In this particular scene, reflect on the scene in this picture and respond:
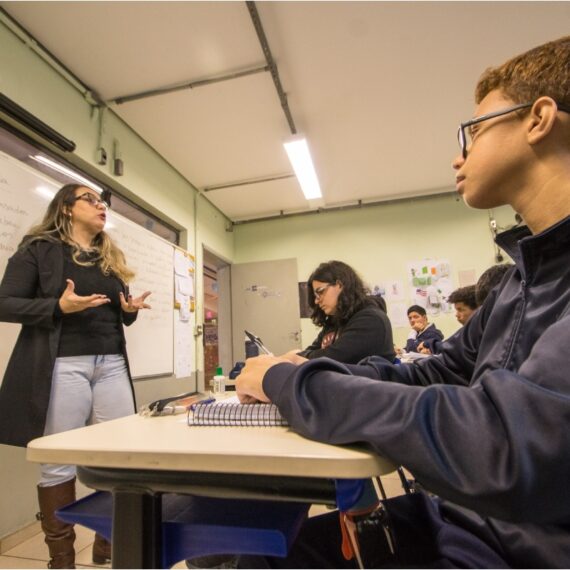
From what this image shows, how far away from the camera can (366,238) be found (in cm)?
465

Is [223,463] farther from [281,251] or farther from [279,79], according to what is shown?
[281,251]

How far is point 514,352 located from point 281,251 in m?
4.34

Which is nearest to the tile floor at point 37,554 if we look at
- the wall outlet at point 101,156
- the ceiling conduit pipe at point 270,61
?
the wall outlet at point 101,156

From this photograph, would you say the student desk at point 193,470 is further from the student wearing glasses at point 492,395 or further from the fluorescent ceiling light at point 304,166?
the fluorescent ceiling light at point 304,166

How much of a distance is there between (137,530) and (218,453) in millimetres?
181

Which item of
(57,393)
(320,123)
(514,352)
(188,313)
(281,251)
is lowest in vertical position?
(57,393)

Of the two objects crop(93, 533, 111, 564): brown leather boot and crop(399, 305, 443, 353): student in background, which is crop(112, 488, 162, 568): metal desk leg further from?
crop(399, 305, 443, 353): student in background

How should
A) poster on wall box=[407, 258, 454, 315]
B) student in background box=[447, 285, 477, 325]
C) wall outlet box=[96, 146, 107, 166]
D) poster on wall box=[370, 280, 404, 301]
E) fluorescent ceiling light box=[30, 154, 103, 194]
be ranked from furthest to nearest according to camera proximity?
poster on wall box=[370, 280, 404, 301] → poster on wall box=[407, 258, 454, 315] → student in background box=[447, 285, 477, 325] → wall outlet box=[96, 146, 107, 166] → fluorescent ceiling light box=[30, 154, 103, 194]

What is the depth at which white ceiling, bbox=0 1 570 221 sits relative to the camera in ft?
6.40

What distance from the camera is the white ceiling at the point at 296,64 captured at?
1950mm

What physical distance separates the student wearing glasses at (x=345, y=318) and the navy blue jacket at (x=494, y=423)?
1016 mm

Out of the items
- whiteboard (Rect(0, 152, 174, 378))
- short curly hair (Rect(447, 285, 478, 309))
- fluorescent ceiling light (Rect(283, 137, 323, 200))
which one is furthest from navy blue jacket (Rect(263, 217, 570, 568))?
fluorescent ceiling light (Rect(283, 137, 323, 200))

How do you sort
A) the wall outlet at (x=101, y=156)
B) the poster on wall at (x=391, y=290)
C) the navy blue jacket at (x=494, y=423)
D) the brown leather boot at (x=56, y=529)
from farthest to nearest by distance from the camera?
the poster on wall at (x=391, y=290), the wall outlet at (x=101, y=156), the brown leather boot at (x=56, y=529), the navy blue jacket at (x=494, y=423)

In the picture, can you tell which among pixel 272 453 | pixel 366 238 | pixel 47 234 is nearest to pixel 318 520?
pixel 272 453
